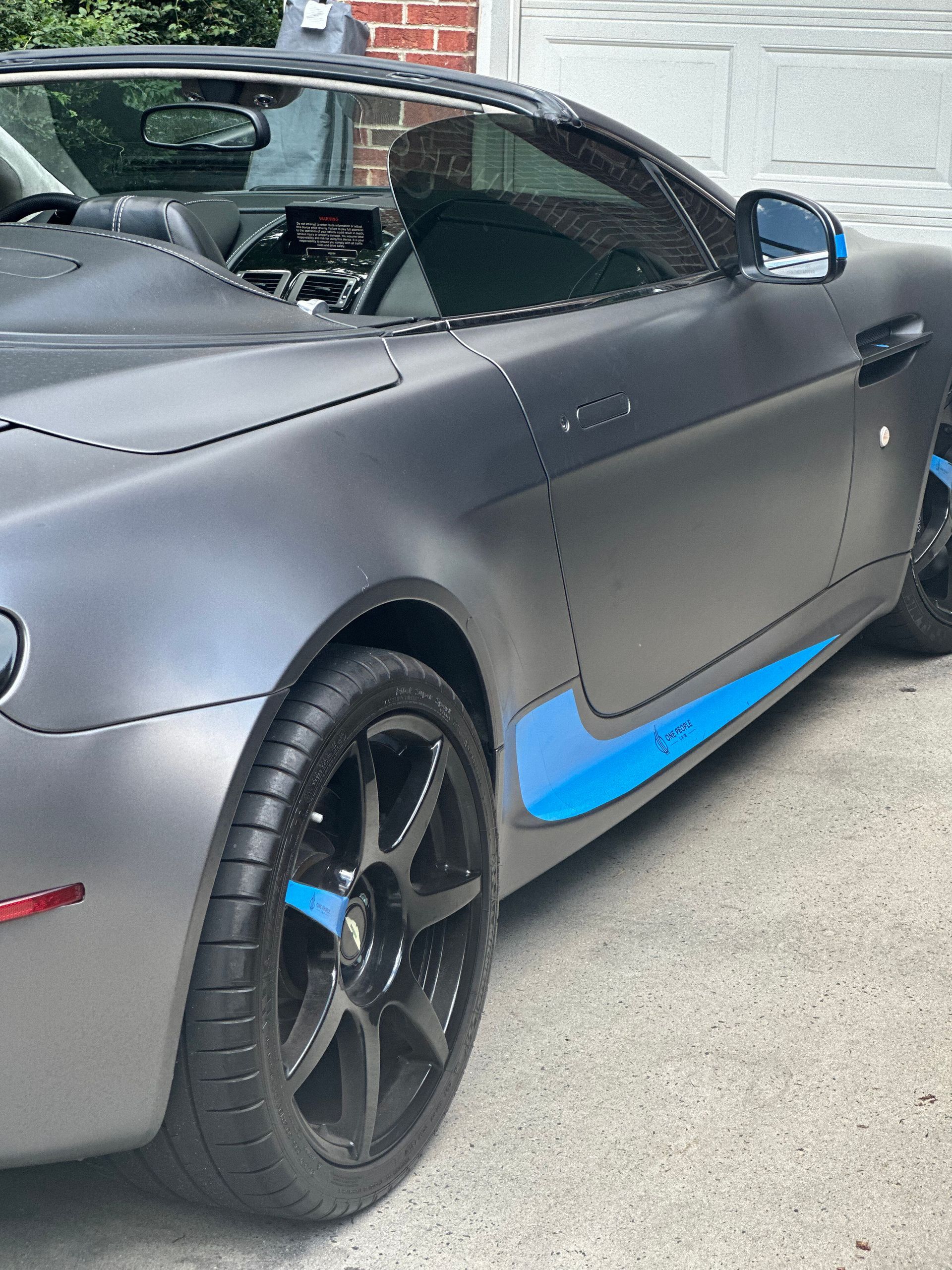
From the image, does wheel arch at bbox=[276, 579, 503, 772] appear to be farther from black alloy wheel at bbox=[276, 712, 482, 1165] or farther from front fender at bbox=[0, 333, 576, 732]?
black alloy wheel at bbox=[276, 712, 482, 1165]

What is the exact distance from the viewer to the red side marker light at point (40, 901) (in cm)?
127

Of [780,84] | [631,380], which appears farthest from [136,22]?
[631,380]

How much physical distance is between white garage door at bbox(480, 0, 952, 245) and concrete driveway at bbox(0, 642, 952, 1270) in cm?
438

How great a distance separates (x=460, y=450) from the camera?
6.12ft

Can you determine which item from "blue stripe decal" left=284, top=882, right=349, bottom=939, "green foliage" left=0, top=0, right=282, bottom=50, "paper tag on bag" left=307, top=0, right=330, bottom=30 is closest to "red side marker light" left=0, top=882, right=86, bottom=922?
"blue stripe decal" left=284, top=882, right=349, bottom=939

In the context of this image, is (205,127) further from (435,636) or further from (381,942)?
(381,942)

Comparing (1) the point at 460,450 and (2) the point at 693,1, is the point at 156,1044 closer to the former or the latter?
(1) the point at 460,450

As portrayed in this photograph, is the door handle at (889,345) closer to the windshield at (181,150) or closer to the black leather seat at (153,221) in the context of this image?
the windshield at (181,150)

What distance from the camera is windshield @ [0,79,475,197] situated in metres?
2.36

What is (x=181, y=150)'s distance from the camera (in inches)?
101

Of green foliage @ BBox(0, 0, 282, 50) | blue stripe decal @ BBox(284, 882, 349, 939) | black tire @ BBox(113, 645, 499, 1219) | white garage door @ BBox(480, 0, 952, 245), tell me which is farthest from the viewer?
green foliage @ BBox(0, 0, 282, 50)

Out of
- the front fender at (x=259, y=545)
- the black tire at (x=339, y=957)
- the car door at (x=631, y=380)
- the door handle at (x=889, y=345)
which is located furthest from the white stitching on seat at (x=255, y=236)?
the door handle at (x=889, y=345)

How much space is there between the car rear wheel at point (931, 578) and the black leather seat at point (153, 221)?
206 cm

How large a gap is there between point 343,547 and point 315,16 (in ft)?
18.0
